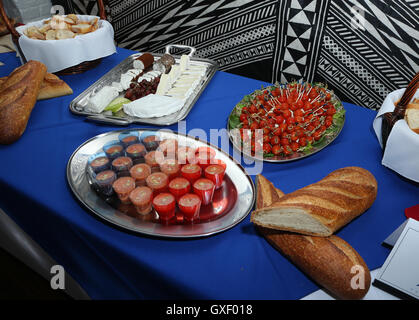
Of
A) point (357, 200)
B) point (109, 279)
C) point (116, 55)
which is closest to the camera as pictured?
point (357, 200)

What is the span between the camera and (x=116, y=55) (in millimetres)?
1831

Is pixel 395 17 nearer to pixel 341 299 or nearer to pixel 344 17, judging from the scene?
pixel 344 17

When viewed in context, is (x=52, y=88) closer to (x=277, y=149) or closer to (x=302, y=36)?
(x=277, y=149)

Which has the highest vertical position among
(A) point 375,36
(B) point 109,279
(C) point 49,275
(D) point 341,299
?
(A) point 375,36

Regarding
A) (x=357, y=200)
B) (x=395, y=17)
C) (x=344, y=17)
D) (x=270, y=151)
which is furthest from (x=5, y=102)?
(x=395, y=17)

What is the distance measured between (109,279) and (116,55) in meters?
1.38

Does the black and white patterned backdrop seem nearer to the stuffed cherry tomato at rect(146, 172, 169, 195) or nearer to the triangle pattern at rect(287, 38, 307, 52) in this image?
the triangle pattern at rect(287, 38, 307, 52)

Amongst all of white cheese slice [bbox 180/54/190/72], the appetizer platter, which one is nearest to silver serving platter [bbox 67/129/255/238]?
the appetizer platter

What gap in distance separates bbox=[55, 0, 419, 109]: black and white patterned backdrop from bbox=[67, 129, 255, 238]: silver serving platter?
161 centimetres

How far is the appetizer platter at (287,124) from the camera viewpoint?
1048mm

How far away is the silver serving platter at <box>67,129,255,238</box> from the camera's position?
81 cm

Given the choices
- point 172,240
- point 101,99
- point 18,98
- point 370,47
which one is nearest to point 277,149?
point 172,240

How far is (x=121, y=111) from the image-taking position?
132cm

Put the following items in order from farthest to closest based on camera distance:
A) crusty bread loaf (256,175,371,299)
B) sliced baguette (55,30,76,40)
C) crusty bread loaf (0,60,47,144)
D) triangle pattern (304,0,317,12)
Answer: triangle pattern (304,0,317,12), sliced baguette (55,30,76,40), crusty bread loaf (0,60,47,144), crusty bread loaf (256,175,371,299)
